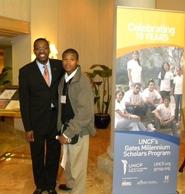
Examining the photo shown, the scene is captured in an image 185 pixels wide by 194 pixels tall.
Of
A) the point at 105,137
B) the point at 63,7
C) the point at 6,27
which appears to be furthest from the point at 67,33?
the point at 105,137

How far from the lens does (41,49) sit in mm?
3209

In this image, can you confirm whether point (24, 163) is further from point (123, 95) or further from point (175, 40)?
point (175, 40)

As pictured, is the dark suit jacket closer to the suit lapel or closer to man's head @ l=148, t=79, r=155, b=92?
the suit lapel

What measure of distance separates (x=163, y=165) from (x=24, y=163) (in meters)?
2.25

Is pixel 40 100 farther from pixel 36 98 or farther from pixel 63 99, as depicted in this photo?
pixel 63 99

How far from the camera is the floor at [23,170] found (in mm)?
3796

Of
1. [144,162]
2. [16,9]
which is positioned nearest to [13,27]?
[16,9]

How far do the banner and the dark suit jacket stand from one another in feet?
2.28

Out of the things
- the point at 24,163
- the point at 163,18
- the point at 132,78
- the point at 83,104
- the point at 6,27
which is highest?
the point at 6,27

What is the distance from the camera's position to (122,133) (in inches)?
124

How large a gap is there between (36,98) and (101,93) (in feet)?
17.5

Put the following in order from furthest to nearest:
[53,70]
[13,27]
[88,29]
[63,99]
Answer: [88,29] → [13,27] → [53,70] → [63,99]

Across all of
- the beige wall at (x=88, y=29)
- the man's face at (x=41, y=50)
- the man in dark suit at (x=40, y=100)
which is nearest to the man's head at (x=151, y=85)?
the man in dark suit at (x=40, y=100)

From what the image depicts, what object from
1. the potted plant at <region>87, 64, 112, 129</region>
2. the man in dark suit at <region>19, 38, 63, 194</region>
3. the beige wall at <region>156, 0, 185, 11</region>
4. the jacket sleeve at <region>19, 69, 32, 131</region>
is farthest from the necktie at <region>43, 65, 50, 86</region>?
the beige wall at <region>156, 0, 185, 11</region>
